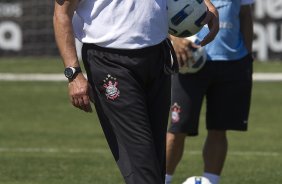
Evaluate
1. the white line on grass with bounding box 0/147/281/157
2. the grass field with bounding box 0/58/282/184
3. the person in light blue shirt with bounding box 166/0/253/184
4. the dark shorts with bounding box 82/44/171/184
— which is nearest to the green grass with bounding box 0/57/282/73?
the grass field with bounding box 0/58/282/184

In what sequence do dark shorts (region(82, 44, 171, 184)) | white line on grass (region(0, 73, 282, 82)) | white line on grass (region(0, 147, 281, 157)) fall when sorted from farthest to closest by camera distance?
white line on grass (region(0, 73, 282, 82)), white line on grass (region(0, 147, 281, 157)), dark shorts (region(82, 44, 171, 184))

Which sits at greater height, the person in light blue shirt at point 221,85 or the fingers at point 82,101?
the fingers at point 82,101

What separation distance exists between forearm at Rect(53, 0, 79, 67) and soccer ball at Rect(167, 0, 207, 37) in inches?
31.3

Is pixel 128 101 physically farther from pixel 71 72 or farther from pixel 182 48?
pixel 182 48

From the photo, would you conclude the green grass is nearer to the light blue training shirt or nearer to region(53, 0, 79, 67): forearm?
the light blue training shirt

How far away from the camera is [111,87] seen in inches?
255

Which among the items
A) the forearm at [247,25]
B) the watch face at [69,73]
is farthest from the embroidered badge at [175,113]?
the watch face at [69,73]

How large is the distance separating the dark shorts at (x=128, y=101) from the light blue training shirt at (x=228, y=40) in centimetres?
272

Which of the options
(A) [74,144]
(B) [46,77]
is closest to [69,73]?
(A) [74,144]

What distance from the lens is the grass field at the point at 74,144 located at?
419 inches

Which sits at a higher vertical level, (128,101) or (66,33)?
(66,33)

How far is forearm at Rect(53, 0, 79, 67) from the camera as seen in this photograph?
6328mm

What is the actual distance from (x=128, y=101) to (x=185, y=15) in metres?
0.83

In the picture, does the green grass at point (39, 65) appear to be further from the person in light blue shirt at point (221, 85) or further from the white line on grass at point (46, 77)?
the person in light blue shirt at point (221, 85)
